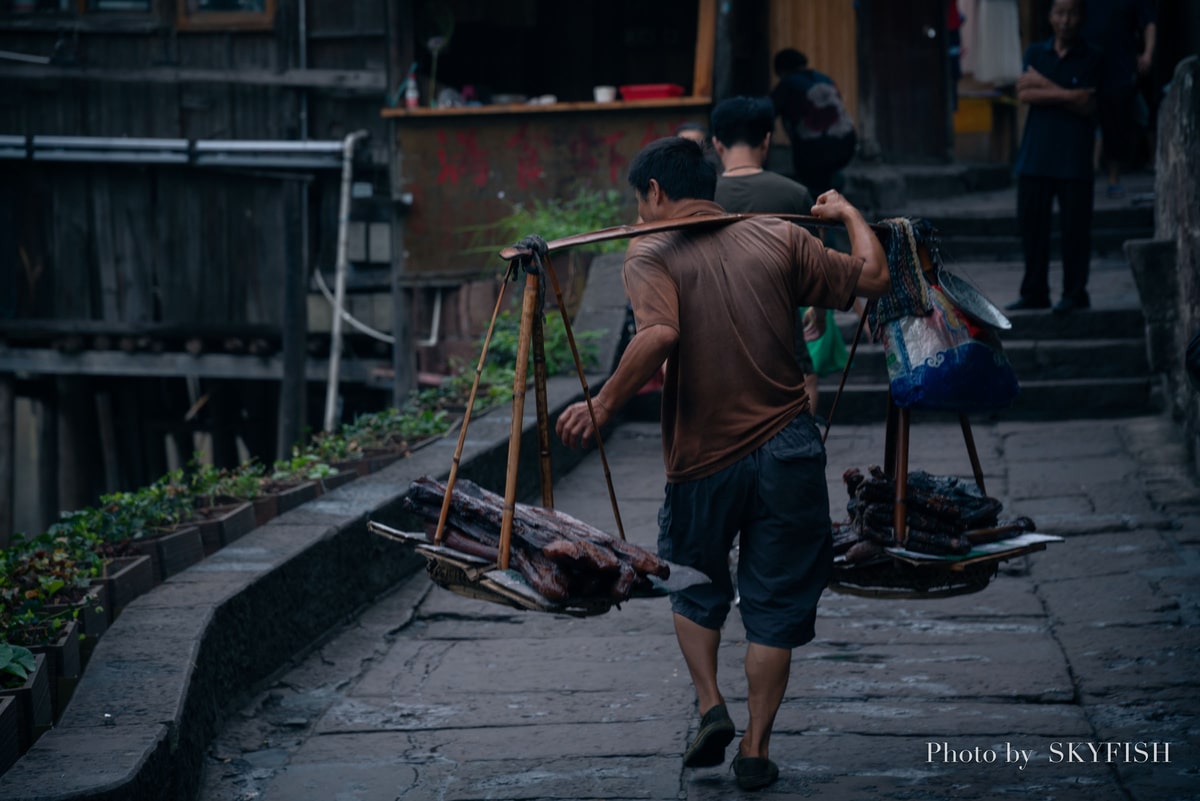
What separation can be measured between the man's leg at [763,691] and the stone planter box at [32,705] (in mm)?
1947

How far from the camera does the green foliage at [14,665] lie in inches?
151

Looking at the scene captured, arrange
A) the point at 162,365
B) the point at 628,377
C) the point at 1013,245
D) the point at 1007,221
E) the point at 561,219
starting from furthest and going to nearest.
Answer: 1. the point at 162,365
2. the point at 1007,221
3. the point at 1013,245
4. the point at 561,219
5. the point at 628,377

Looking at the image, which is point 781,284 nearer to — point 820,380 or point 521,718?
point 521,718

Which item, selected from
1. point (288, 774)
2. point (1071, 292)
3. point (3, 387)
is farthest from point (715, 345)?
point (3, 387)

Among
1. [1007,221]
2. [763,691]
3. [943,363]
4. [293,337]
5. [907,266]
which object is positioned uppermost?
[1007,221]

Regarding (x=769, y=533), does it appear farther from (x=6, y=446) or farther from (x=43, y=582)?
(x=6, y=446)

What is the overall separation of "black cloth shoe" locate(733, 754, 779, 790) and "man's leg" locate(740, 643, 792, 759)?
17 millimetres

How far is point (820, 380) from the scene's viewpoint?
9922 mm

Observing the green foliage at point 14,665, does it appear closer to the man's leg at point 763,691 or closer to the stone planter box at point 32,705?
the stone planter box at point 32,705

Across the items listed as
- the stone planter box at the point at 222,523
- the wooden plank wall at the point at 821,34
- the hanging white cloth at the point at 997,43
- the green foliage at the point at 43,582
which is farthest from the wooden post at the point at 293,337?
the hanging white cloth at the point at 997,43

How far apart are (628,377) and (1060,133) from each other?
5911 millimetres

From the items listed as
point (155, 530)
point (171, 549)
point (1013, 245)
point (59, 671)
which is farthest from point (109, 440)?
point (59, 671)

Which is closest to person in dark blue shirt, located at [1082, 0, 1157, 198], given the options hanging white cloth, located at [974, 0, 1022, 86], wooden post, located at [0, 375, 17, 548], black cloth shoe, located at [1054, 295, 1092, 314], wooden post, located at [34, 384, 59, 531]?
black cloth shoe, located at [1054, 295, 1092, 314]

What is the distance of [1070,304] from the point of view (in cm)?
952
